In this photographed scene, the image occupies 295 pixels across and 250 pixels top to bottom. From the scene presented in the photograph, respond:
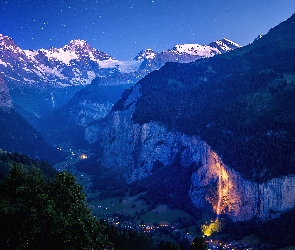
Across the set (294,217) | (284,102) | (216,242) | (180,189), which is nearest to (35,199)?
(216,242)

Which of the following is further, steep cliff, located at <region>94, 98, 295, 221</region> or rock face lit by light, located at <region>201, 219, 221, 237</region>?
rock face lit by light, located at <region>201, 219, 221, 237</region>

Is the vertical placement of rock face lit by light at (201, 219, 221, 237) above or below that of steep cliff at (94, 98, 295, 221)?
below

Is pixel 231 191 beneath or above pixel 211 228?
above

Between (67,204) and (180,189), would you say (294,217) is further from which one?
(67,204)

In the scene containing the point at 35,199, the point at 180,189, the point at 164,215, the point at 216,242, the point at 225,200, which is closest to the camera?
the point at 35,199

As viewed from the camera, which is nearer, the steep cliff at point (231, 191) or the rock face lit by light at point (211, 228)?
the steep cliff at point (231, 191)

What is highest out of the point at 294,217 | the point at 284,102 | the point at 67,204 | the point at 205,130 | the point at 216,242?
the point at 284,102

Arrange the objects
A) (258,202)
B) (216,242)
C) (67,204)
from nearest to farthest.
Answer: (67,204) < (216,242) < (258,202)

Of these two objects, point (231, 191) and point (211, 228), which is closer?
point (211, 228)

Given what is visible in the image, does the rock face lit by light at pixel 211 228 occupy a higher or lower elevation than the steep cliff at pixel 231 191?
lower

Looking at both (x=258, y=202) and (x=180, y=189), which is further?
(x=180, y=189)

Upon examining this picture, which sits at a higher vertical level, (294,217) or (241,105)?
(241,105)
